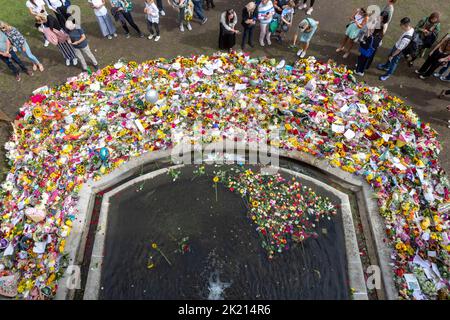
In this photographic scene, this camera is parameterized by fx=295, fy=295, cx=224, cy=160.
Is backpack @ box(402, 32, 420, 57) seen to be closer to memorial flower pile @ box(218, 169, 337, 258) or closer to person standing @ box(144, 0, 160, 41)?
memorial flower pile @ box(218, 169, 337, 258)

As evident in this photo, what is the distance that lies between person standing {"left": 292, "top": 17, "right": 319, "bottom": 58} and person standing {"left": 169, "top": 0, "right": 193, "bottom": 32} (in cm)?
351

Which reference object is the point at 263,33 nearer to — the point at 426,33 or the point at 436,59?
the point at 426,33

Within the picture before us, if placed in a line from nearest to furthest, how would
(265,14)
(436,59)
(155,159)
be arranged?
1. (155,159)
2. (436,59)
3. (265,14)

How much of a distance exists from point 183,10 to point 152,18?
3.80 feet

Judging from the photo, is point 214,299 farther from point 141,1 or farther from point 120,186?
point 141,1

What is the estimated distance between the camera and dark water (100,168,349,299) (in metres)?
5.39

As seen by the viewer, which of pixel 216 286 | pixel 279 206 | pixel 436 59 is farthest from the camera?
pixel 436 59

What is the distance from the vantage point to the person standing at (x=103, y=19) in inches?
344

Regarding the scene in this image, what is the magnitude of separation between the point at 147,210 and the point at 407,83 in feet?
26.7

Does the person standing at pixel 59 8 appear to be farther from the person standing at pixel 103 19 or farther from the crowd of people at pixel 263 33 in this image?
the person standing at pixel 103 19

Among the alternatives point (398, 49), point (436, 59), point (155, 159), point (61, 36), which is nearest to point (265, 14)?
point (398, 49)

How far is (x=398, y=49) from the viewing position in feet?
25.4

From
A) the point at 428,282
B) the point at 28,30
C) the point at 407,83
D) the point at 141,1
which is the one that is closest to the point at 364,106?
the point at 407,83

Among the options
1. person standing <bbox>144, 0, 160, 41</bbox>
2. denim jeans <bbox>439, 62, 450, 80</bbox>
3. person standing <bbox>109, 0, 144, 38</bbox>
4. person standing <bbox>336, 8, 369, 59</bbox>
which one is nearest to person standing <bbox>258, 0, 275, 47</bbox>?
person standing <bbox>336, 8, 369, 59</bbox>
